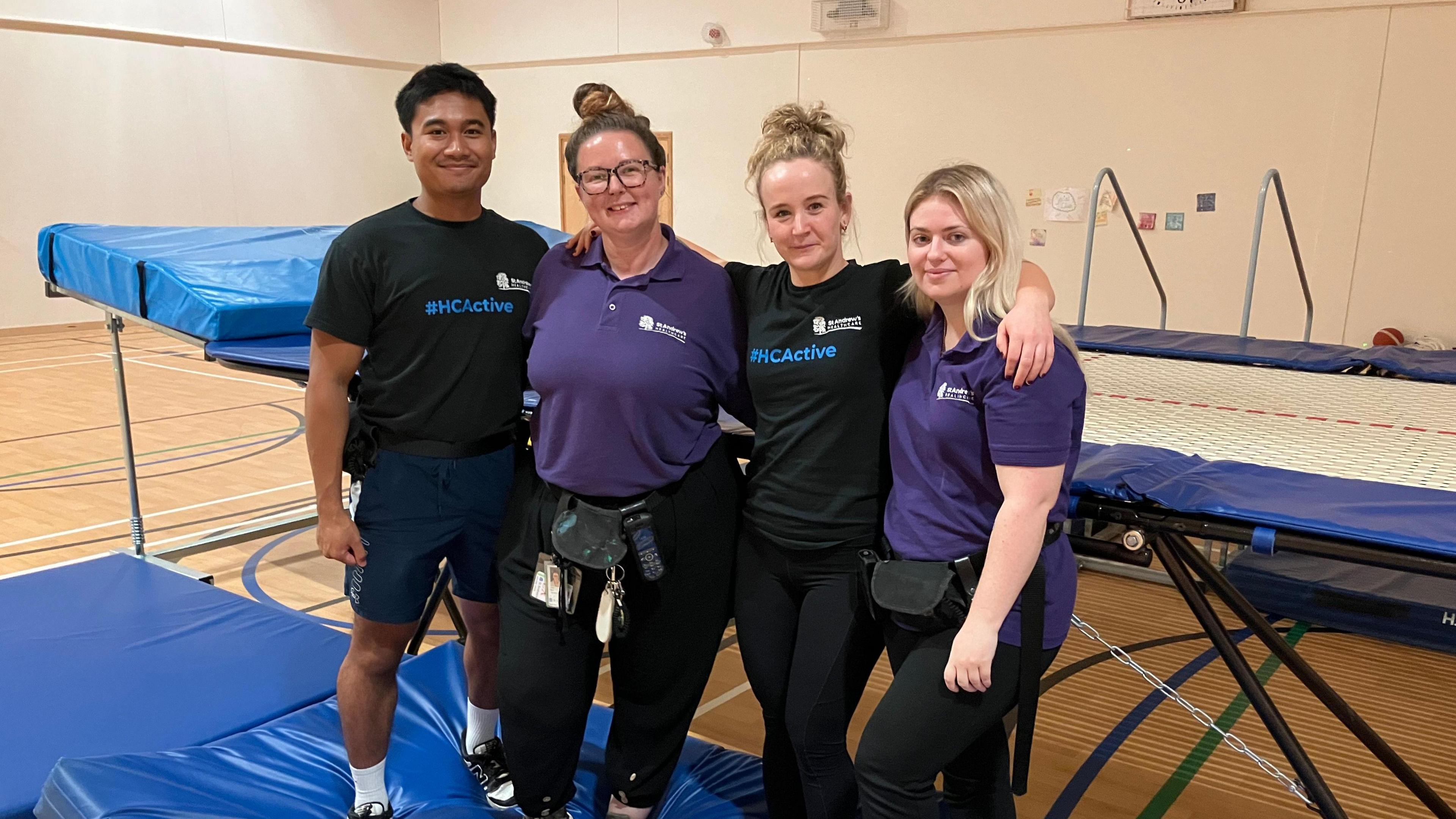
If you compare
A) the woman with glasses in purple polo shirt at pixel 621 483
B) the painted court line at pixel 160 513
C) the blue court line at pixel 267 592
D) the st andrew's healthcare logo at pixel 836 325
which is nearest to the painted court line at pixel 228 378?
the painted court line at pixel 160 513

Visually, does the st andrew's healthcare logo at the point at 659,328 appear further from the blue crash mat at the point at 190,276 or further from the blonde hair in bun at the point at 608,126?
the blue crash mat at the point at 190,276

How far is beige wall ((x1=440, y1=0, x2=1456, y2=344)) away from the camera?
717 centimetres

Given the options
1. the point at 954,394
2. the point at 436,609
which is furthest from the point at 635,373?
the point at 436,609

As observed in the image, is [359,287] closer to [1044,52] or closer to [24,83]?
[1044,52]

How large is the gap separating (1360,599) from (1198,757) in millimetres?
1354

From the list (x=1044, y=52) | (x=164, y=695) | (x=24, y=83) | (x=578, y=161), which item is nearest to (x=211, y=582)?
(x=164, y=695)

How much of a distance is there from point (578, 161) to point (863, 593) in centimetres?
96

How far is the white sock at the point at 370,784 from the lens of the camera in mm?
2221

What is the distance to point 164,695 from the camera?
270 centimetres

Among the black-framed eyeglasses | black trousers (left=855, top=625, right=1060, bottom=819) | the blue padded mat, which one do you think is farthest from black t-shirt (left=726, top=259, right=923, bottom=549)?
the blue padded mat

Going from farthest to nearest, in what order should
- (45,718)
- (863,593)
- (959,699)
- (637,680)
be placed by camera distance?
(45,718)
(637,680)
(863,593)
(959,699)

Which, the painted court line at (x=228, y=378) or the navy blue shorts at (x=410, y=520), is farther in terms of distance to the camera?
the painted court line at (x=228, y=378)

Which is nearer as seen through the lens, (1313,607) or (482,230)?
(482,230)

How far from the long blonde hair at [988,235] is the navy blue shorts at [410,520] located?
3.52 ft
